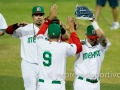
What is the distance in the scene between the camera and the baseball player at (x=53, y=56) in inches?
265

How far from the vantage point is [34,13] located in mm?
8055

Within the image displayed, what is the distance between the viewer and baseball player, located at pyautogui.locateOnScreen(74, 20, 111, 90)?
725 centimetres

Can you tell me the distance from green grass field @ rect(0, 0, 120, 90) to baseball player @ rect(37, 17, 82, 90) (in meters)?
2.60

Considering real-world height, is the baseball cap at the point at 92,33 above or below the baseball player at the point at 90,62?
above

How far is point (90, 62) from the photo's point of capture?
7.28 metres

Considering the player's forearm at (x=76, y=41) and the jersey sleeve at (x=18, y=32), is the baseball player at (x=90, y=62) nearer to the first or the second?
the player's forearm at (x=76, y=41)

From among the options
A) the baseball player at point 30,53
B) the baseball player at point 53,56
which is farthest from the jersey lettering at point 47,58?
the baseball player at point 30,53

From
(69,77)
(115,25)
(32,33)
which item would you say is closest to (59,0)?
(115,25)

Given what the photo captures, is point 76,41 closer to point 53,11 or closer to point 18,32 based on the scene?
point 53,11

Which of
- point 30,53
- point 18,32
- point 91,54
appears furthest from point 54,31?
point 18,32

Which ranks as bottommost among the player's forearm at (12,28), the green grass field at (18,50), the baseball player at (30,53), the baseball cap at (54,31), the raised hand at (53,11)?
the green grass field at (18,50)

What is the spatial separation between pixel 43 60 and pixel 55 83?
428 mm

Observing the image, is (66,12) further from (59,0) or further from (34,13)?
(34,13)

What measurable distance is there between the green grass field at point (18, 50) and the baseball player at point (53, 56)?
2.60 metres
